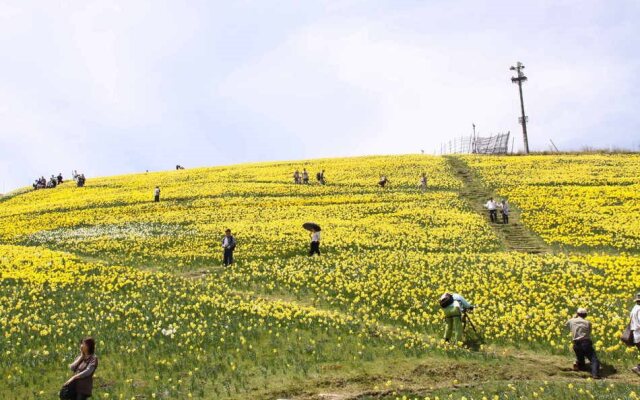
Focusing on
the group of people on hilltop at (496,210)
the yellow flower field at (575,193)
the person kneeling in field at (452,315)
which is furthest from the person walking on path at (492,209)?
the person kneeling in field at (452,315)

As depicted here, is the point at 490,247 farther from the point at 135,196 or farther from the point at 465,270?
the point at 135,196

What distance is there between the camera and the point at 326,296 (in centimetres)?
2416

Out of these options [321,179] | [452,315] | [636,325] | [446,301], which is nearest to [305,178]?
[321,179]

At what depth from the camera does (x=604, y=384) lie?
14922 millimetres

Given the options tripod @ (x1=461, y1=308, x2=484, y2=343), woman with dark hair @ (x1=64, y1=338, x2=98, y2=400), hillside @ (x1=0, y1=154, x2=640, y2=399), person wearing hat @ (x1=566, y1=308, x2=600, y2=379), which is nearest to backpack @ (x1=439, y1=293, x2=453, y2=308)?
tripod @ (x1=461, y1=308, x2=484, y2=343)

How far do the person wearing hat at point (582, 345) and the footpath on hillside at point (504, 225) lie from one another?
18.0 metres

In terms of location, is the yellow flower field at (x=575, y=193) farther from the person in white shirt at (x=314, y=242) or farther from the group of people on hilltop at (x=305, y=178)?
the group of people on hilltop at (x=305, y=178)

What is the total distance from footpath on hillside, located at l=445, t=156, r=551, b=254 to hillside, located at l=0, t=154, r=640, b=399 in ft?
1.07

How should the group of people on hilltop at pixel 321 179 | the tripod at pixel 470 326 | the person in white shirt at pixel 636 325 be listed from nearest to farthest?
the person in white shirt at pixel 636 325 → the tripod at pixel 470 326 → the group of people on hilltop at pixel 321 179

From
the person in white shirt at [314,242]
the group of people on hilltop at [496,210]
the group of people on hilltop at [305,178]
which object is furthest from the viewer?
the group of people on hilltop at [305,178]

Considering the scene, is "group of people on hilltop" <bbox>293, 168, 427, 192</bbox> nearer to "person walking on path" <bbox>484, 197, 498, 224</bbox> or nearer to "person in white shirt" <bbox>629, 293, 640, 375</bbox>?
"person walking on path" <bbox>484, 197, 498, 224</bbox>

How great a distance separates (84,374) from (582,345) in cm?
1204

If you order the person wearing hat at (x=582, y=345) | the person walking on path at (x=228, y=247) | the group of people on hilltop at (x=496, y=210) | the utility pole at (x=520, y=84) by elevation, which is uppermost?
the utility pole at (x=520, y=84)

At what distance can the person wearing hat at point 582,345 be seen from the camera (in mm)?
16062
